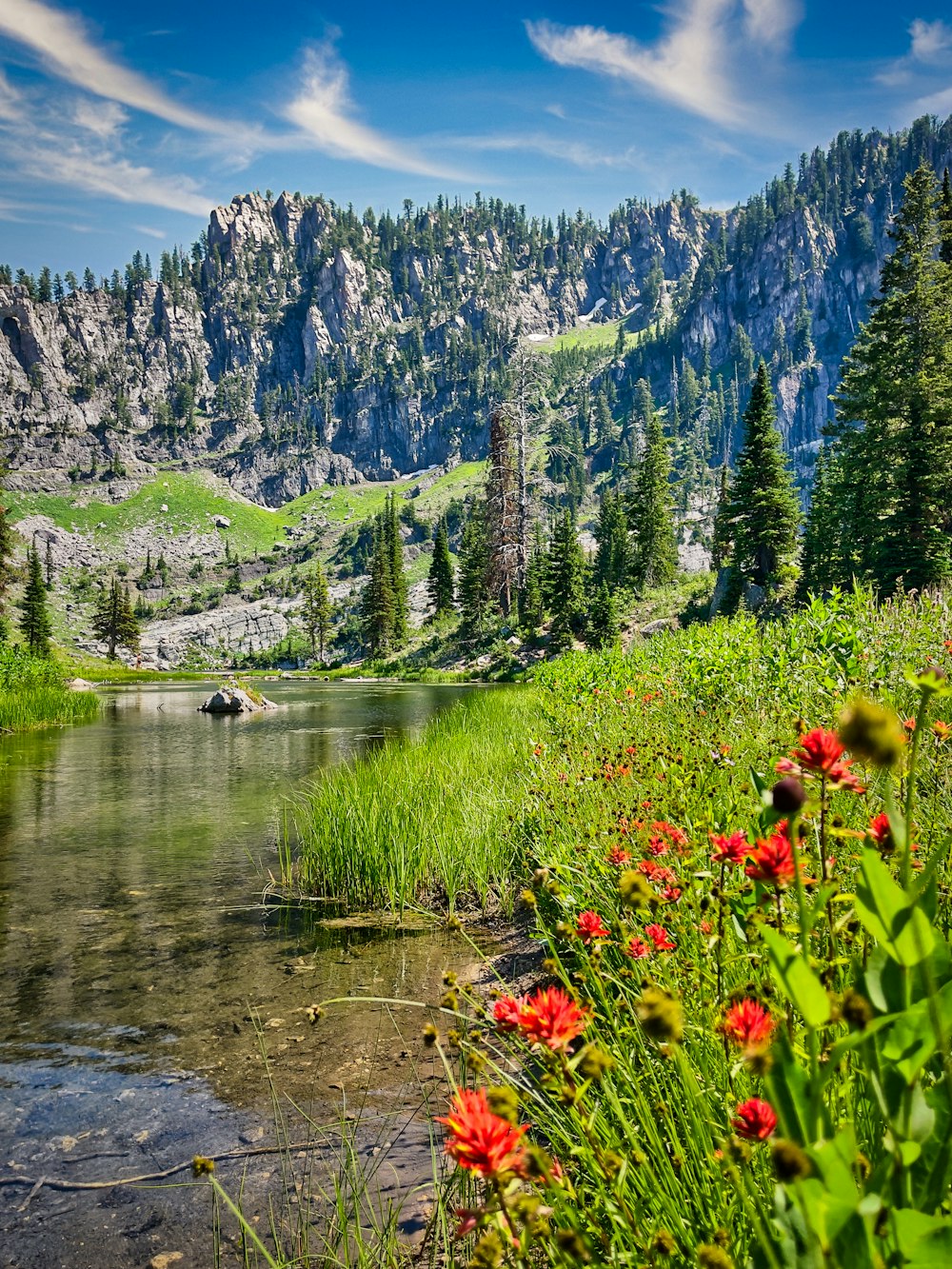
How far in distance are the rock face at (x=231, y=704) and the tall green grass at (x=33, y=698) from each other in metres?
4.62

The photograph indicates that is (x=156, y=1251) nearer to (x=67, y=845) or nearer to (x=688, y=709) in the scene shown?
(x=688, y=709)

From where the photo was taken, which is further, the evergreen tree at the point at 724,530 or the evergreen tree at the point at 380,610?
the evergreen tree at the point at 380,610

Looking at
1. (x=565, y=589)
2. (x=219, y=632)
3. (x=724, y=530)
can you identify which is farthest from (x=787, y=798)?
(x=219, y=632)

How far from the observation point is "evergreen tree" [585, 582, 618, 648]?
45.6 metres

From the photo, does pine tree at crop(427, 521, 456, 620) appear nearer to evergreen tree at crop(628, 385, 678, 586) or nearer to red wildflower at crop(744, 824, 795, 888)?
evergreen tree at crop(628, 385, 678, 586)

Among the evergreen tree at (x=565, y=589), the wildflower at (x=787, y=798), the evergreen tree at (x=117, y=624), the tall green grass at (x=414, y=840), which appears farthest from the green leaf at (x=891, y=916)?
the evergreen tree at (x=117, y=624)

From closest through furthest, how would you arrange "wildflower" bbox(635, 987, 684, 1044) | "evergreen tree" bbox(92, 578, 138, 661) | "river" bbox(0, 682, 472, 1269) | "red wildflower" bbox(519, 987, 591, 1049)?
"wildflower" bbox(635, 987, 684, 1044) < "red wildflower" bbox(519, 987, 591, 1049) < "river" bbox(0, 682, 472, 1269) < "evergreen tree" bbox(92, 578, 138, 661)

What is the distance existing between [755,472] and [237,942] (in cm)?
4178

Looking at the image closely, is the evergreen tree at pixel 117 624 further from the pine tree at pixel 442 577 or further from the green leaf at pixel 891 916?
the green leaf at pixel 891 916

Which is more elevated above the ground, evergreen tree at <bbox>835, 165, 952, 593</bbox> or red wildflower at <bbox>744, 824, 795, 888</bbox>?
evergreen tree at <bbox>835, 165, 952, 593</bbox>

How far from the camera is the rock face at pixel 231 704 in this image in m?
33.0

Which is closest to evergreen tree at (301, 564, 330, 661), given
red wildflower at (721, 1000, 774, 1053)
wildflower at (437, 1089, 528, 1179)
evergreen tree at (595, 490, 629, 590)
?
evergreen tree at (595, 490, 629, 590)

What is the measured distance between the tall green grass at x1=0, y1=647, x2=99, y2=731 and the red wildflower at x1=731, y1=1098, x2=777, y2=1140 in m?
25.4

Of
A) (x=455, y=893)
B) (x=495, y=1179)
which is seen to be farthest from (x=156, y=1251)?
(x=455, y=893)
